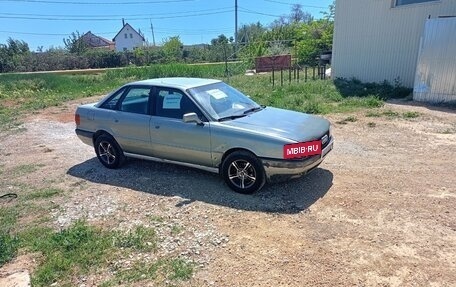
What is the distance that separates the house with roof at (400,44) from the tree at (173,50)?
3263cm

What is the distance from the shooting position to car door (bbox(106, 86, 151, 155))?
5.27 meters

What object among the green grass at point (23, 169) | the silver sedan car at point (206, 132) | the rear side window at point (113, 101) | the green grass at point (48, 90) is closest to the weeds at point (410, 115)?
the silver sedan car at point (206, 132)

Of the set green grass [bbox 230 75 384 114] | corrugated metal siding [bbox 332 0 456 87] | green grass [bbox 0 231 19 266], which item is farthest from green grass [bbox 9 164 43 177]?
corrugated metal siding [bbox 332 0 456 87]

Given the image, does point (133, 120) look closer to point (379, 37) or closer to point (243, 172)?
point (243, 172)

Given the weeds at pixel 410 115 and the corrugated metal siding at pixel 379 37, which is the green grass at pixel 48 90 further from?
the corrugated metal siding at pixel 379 37

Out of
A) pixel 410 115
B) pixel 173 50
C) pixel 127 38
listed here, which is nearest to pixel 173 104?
pixel 410 115

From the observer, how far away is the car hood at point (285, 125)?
4.33m

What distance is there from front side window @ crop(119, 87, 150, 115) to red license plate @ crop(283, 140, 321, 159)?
92.2 inches

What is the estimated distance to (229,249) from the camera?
342 centimetres

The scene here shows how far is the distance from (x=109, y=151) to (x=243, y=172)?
103 inches

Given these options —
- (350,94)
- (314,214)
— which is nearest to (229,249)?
(314,214)

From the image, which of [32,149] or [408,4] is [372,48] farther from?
[32,149]

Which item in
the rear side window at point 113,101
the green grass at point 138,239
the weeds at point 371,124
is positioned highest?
the rear side window at point 113,101

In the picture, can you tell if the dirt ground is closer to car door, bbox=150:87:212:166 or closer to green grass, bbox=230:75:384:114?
car door, bbox=150:87:212:166
